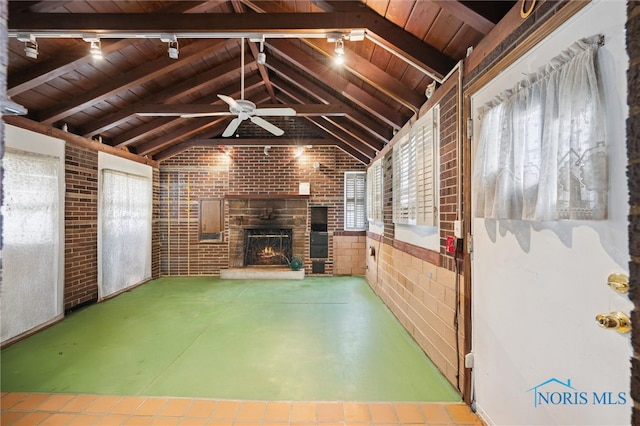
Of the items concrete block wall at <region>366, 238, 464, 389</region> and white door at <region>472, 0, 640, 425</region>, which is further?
concrete block wall at <region>366, 238, 464, 389</region>

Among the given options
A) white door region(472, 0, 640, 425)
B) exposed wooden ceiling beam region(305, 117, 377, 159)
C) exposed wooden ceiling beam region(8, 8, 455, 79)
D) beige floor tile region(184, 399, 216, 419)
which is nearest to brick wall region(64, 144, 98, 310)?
exposed wooden ceiling beam region(8, 8, 455, 79)

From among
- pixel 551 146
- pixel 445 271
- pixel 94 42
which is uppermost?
pixel 94 42

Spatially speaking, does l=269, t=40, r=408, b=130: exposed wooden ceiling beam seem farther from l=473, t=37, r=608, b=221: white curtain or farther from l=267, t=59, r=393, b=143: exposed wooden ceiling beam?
l=473, t=37, r=608, b=221: white curtain

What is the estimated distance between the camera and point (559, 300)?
3.99 feet

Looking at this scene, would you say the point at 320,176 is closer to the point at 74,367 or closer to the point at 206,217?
the point at 206,217

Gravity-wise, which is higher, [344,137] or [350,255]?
[344,137]

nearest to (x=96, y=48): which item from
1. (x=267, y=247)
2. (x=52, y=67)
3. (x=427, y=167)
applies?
(x=52, y=67)

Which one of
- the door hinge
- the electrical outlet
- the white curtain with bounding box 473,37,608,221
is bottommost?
the door hinge

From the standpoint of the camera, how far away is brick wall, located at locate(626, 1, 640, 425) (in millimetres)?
899

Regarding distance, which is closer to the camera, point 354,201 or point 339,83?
point 339,83

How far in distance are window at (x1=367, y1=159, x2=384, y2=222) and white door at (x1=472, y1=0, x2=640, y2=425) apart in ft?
8.87

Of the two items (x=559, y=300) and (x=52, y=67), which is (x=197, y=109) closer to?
(x=52, y=67)

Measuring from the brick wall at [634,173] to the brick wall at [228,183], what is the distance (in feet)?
17.1

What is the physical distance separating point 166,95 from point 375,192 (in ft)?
12.0
